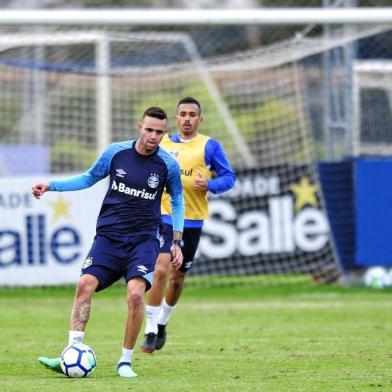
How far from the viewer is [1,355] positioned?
39.1 feet

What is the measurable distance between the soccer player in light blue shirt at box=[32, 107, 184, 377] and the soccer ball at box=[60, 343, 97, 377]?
0.16 meters

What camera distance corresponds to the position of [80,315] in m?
10.2

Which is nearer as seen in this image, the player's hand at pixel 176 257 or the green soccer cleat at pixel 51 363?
the green soccer cleat at pixel 51 363

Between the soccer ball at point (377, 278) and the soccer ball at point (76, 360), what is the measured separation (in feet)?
35.6

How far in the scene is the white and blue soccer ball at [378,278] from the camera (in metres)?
20.2

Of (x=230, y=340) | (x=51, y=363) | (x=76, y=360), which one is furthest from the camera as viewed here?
(x=230, y=340)

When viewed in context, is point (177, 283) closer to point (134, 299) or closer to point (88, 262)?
point (88, 262)

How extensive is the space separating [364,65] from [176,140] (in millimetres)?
8431

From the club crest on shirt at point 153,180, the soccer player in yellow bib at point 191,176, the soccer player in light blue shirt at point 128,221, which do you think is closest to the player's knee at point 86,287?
the soccer player in light blue shirt at point 128,221

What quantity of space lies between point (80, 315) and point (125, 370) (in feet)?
1.96

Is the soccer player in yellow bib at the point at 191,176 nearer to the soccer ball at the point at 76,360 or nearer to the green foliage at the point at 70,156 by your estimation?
the soccer ball at the point at 76,360

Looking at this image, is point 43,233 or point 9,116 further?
point 9,116

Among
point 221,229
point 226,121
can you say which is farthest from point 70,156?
point 221,229

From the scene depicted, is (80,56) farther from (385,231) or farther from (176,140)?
(176,140)
